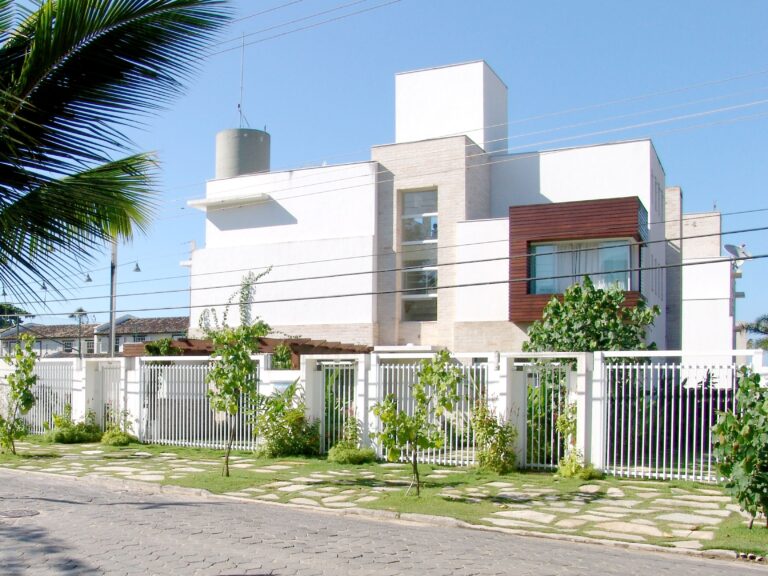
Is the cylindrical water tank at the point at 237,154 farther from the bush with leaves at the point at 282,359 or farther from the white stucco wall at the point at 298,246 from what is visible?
the bush with leaves at the point at 282,359

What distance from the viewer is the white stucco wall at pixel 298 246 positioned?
35.5 m

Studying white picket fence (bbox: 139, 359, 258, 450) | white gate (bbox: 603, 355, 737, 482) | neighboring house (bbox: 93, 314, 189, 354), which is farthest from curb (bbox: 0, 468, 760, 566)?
neighboring house (bbox: 93, 314, 189, 354)

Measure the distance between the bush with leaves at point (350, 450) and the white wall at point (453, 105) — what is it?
794 inches

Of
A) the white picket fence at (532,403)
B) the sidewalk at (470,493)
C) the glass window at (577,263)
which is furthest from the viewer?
the glass window at (577,263)

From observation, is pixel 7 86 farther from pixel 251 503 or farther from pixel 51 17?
pixel 251 503

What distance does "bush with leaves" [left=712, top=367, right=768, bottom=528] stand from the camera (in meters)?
10.0

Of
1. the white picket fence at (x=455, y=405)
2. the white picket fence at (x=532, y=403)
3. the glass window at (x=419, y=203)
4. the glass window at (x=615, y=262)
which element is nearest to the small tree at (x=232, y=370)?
the white picket fence at (x=532, y=403)

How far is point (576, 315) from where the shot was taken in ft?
63.1

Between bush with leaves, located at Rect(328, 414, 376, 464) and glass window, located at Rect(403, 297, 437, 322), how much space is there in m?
18.1

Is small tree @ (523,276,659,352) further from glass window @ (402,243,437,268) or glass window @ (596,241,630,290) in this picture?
glass window @ (402,243,437,268)

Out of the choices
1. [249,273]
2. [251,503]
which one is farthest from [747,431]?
[249,273]

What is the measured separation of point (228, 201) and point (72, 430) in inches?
721

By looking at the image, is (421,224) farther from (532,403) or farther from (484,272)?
(532,403)

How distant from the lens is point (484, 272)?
31.4 m
